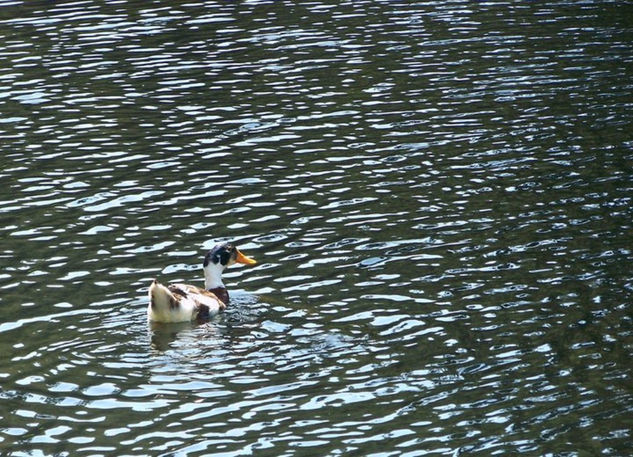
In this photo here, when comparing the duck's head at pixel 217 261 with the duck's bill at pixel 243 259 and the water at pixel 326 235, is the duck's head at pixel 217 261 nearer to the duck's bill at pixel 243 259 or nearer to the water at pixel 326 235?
the duck's bill at pixel 243 259

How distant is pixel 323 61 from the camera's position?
107 ft

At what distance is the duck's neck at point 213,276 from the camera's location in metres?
18.2

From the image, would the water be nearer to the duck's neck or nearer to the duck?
the duck

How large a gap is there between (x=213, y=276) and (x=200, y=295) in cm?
81

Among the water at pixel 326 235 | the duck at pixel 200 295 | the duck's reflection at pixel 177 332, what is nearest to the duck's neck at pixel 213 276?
the duck at pixel 200 295

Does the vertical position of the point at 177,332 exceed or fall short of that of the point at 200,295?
it falls short

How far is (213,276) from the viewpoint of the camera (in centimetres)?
1830

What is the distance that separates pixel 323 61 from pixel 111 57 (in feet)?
19.0

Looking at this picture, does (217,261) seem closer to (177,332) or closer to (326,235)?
(177,332)

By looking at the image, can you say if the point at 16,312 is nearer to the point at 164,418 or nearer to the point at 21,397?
the point at 21,397

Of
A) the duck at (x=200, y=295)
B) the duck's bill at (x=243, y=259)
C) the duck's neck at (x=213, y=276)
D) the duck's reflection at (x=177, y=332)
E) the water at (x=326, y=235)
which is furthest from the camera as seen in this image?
the duck's bill at (x=243, y=259)

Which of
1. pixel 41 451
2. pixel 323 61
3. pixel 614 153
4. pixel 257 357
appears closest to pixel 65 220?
pixel 257 357

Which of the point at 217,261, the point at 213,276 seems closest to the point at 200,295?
the point at 213,276

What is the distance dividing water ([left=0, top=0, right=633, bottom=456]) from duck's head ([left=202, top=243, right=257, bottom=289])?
1.38 feet
